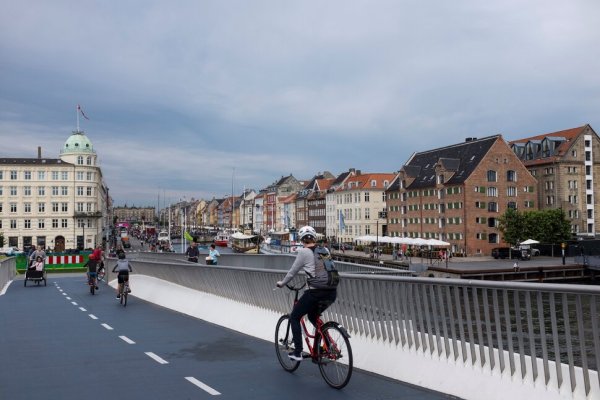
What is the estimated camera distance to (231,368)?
9766mm

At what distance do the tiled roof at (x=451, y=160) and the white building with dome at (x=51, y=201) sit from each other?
183 feet

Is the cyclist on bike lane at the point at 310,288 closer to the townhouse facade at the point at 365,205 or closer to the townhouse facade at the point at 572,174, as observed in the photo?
the townhouse facade at the point at 572,174

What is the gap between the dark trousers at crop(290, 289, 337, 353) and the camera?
8.65m

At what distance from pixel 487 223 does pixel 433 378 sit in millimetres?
88565

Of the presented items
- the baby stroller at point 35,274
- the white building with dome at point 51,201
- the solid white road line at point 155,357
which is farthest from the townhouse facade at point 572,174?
the solid white road line at point 155,357

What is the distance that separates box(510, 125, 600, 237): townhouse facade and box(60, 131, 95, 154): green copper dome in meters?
76.3

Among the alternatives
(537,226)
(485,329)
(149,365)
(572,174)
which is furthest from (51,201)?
(485,329)

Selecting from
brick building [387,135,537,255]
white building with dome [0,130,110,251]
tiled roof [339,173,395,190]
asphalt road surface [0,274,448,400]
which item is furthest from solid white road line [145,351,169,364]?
tiled roof [339,173,395,190]

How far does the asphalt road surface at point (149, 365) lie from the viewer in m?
8.18

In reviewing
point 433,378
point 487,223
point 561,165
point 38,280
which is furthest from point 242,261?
point 561,165

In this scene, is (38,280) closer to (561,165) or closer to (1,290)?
(1,290)

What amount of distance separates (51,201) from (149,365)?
10929cm

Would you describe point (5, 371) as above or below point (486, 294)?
below

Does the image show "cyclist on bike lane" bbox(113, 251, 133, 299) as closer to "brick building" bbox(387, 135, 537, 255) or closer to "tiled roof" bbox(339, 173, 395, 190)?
"brick building" bbox(387, 135, 537, 255)
